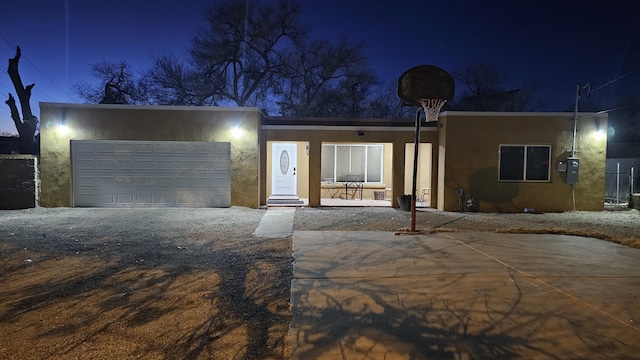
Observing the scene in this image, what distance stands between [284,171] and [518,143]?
8232 mm

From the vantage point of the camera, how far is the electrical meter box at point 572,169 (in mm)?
12570

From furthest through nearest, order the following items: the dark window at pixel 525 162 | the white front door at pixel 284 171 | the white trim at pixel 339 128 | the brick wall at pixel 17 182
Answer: the white front door at pixel 284 171, the white trim at pixel 339 128, the dark window at pixel 525 162, the brick wall at pixel 17 182

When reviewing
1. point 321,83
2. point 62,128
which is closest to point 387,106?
point 321,83

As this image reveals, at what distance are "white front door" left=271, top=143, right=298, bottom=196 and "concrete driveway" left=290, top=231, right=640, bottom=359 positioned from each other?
7.83 m

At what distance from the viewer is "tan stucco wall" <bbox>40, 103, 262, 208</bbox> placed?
12422mm

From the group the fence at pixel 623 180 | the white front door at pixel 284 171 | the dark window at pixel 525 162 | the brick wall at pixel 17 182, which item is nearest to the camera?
the brick wall at pixel 17 182

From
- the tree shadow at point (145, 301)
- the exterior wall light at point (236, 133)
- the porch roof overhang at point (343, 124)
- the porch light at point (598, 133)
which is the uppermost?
the porch roof overhang at point (343, 124)

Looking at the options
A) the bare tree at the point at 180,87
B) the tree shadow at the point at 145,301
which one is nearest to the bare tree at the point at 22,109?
the bare tree at the point at 180,87

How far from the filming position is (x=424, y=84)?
29.3 ft

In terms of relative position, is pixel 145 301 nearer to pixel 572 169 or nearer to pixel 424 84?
pixel 424 84

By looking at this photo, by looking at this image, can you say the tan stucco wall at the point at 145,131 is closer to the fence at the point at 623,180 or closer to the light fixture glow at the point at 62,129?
the light fixture glow at the point at 62,129

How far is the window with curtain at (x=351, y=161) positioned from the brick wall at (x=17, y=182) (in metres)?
9.72

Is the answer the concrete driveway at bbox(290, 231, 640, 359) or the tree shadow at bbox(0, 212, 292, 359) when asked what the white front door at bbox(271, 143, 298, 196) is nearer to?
the concrete driveway at bbox(290, 231, 640, 359)

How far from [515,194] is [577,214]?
6.06ft
